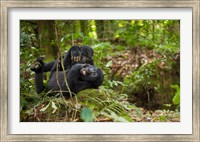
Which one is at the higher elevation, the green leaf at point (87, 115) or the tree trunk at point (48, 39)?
the tree trunk at point (48, 39)

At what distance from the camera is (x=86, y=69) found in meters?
6.04

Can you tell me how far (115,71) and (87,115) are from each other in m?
4.11

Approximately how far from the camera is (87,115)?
518 centimetres

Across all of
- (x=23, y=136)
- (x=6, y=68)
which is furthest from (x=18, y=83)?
(x=23, y=136)

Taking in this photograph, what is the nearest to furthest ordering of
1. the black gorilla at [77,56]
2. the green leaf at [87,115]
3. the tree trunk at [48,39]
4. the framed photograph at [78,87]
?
the framed photograph at [78,87] < the green leaf at [87,115] < the black gorilla at [77,56] < the tree trunk at [48,39]

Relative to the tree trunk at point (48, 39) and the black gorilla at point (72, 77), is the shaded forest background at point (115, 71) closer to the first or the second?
the tree trunk at point (48, 39)

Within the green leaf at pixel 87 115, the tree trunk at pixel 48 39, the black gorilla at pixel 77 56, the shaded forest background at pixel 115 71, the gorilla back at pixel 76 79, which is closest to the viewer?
the green leaf at pixel 87 115

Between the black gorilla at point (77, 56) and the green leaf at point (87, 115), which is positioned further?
the black gorilla at point (77, 56)

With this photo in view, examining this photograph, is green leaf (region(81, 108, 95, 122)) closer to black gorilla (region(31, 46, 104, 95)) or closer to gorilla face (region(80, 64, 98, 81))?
black gorilla (region(31, 46, 104, 95))

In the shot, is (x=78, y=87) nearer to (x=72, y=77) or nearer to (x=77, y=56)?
(x=72, y=77)

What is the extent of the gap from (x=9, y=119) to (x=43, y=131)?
1.59 feet

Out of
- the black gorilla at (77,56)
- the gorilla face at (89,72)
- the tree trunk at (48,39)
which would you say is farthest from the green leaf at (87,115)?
the tree trunk at (48,39)

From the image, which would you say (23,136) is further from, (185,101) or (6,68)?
(185,101)

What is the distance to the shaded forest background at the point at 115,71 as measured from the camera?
17.9 ft
